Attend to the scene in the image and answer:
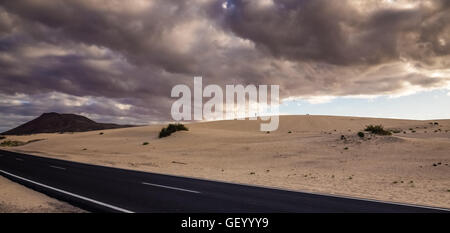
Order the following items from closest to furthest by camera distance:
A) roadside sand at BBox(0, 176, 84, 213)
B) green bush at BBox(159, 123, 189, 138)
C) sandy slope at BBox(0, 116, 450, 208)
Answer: roadside sand at BBox(0, 176, 84, 213)
sandy slope at BBox(0, 116, 450, 208)
green bush at BBox(159, 123, 189, 138)

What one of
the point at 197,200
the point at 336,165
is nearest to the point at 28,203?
the point at 197,200

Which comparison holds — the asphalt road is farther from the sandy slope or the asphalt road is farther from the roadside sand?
the sandy slope

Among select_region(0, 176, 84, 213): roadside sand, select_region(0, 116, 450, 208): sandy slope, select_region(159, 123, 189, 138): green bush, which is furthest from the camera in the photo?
select_region(159, 123, 189, 138): green bush

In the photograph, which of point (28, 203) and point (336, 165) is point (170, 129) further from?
point (28, 203)

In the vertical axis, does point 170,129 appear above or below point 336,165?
above

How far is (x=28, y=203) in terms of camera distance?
983 cm

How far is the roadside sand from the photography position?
884 centimetres

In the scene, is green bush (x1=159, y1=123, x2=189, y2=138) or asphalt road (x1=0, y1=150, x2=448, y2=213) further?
green bush (x1=159, y1=123, x2=189, y2=138)

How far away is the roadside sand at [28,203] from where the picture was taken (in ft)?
29.0

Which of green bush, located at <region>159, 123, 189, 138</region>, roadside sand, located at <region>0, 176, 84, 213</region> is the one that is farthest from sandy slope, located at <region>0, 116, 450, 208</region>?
green bush, located at <region>159, 123, 189, 138</region>
